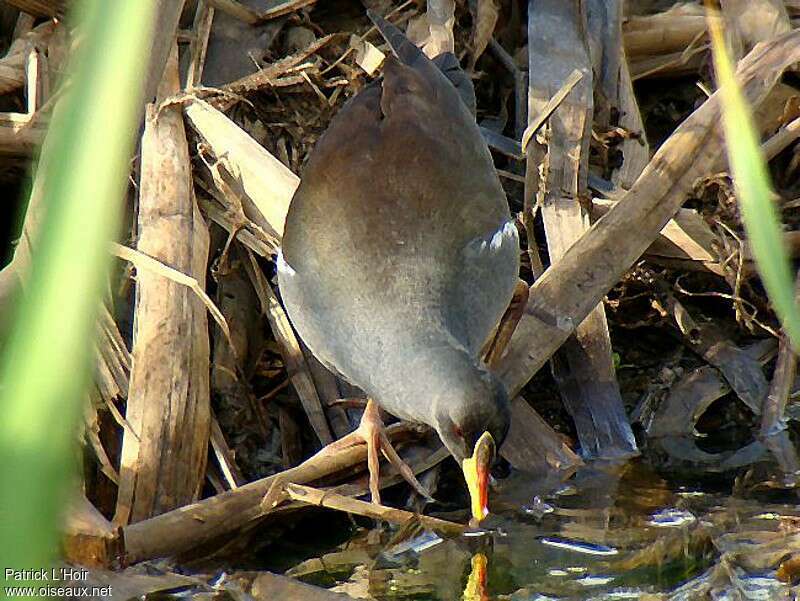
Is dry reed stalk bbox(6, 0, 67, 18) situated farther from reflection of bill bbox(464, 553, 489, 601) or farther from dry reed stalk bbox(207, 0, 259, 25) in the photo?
reflection of bill bbox(464, 553, 489, 601)

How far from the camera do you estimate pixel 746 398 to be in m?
4.24

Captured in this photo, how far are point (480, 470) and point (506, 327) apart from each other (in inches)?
34.2

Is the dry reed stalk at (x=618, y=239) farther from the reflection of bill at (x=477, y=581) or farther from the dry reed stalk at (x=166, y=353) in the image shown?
the dry reed stalk at (x=166, y=353)

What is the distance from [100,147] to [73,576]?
102 inches

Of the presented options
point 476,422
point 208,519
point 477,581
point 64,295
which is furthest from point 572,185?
point 64,295

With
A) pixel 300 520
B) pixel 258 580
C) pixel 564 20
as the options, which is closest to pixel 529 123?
pixel 564 20

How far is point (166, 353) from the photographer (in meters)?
3.65

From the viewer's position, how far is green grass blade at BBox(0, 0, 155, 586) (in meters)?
0.45

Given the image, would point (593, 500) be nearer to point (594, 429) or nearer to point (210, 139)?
point (594, 429)

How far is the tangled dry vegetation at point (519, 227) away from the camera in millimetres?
3613

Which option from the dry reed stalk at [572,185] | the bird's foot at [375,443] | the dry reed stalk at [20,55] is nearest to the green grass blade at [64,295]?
the bird's foot at [375,443]

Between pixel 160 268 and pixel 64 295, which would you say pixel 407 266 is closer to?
pixel 160 268

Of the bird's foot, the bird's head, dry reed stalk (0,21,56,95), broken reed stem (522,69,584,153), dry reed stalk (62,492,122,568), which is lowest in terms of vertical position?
dry reed stalk (62,492,122,568)

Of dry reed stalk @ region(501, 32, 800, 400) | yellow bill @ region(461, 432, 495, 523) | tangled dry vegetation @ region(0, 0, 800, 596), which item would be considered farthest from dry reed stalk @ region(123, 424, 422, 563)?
dry reed stalk @ region(501, 32, 800, 400)
